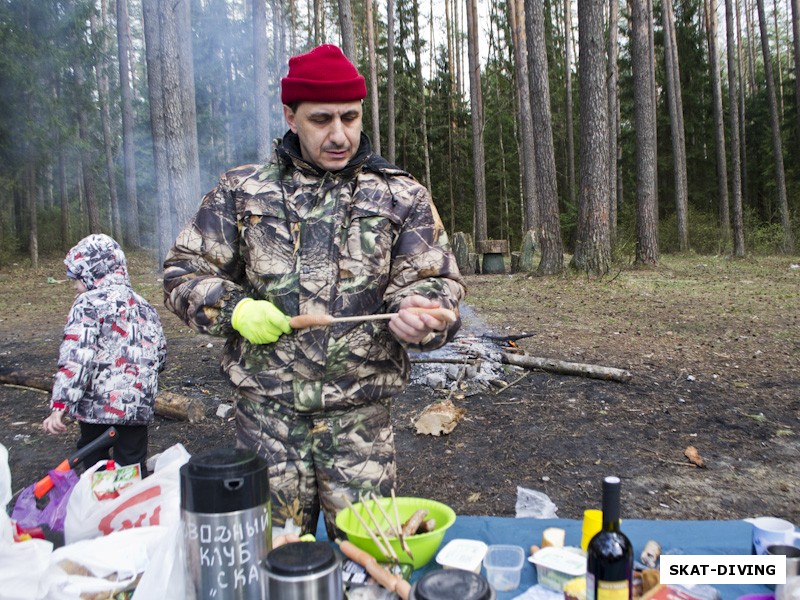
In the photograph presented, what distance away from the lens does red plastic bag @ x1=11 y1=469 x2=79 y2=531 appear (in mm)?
2310

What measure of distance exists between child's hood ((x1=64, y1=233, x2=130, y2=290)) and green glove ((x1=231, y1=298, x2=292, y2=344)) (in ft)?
6.37

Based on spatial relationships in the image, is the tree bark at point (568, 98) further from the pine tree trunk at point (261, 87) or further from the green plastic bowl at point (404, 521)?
the green plastic bowl at point (404, 521)

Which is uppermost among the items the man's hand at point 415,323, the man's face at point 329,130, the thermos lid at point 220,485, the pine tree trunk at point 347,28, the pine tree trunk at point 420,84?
the pine tree trunk at point 420,84

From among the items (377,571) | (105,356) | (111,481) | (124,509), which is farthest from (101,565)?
(105,356)

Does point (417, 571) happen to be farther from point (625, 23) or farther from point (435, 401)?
point (625, 23)

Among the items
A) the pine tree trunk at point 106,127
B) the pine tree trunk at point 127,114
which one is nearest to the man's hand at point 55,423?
the pine tree trunk at point 127,114

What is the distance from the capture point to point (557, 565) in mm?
1753

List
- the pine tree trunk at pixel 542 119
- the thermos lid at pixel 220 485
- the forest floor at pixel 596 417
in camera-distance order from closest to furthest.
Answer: the thermos lid at pixel 220 485 → the forest floor at pixel 596 417 → the pine tree trunk at pixel 542 119

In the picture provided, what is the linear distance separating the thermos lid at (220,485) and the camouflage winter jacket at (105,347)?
2434 millimetres

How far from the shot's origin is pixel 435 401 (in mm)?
5777

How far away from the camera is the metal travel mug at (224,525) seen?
1.35 m

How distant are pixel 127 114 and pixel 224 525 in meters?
27.0

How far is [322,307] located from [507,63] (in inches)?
1498

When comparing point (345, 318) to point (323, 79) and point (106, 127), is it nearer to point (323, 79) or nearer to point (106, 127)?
point (323, 79)
